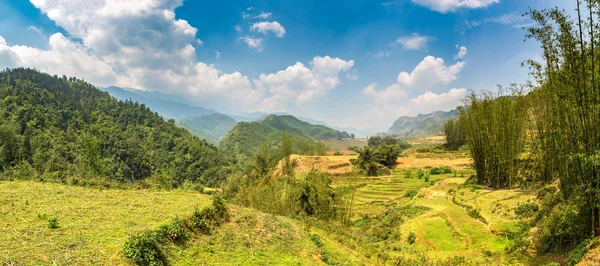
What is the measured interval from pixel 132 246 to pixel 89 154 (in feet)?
105

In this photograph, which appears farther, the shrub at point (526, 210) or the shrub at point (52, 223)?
the shrub at point (526, 210)

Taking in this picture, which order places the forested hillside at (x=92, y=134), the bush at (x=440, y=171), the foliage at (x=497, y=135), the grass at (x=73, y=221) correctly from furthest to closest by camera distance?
the forested hillside at (x=92, y=134), the bush at (x=440, y=171), the foliage at (x=497, y=135), the grass at (x=73, y=221)

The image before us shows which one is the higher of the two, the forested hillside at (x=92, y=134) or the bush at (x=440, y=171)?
the forested hillside at (x=92, y=134)

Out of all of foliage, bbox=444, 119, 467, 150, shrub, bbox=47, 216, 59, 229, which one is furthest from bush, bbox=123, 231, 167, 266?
foliage, bbox=444, 119, 467, 150

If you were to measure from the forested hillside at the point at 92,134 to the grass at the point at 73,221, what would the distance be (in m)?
52.5

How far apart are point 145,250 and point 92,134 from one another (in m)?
104

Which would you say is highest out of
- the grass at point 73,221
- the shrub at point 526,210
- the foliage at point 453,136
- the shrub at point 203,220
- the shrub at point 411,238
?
the foliage at point 453,136

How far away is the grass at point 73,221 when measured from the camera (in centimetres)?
658

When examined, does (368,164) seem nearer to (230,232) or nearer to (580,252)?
(580,252)

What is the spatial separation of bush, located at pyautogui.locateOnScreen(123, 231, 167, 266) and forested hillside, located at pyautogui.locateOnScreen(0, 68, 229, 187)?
59585 mm

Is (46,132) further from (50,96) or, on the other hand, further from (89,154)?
(89,154)

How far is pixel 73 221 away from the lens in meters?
9.06

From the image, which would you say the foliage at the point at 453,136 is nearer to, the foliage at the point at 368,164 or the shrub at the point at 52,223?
the foliage at the point at 368,164

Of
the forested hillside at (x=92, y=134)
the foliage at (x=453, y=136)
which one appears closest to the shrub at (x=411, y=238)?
the forested hillside at (x=92, y=134)
